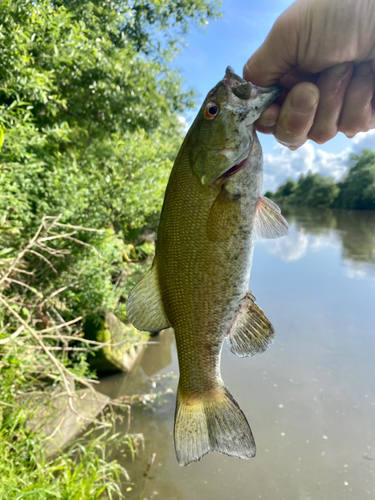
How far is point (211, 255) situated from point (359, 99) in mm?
1363

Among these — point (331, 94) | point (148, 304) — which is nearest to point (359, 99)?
point (331, 94)

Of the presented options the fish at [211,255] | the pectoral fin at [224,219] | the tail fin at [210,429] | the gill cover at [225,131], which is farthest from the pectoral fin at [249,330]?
the gill cover at [225,131]

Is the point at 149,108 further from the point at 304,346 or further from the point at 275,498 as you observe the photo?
the point at 275,498

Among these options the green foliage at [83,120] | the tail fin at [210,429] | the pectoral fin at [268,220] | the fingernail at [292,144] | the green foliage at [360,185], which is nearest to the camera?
the tail fin at [210,429]

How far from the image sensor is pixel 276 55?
171cm

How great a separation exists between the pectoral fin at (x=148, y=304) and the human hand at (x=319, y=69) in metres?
1.20

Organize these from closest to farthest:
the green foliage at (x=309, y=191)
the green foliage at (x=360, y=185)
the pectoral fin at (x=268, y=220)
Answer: the pectoral fin at (x=268, y=220), the green foliage at (x=360, y=185), the green foliage at (x=309, y=191)

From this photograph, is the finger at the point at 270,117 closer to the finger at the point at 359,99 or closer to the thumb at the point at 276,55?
the thumb at the point at 276,55

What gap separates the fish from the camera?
1382mm

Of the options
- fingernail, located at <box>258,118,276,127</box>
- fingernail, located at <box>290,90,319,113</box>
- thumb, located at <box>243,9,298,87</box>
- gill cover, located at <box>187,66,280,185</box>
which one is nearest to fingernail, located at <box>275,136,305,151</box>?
fingernail, located at <box>258,118,276,127</box>

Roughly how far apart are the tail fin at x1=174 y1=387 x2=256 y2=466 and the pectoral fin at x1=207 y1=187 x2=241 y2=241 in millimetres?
822

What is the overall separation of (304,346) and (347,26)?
7.53 meters

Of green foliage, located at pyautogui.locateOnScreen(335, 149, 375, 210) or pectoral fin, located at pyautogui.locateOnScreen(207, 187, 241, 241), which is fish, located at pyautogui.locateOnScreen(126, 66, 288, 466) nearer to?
pectoral fin, located at pyautogui.locateOnScreen(207, 187, 241, 241)

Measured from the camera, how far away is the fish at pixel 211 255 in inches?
54.4
